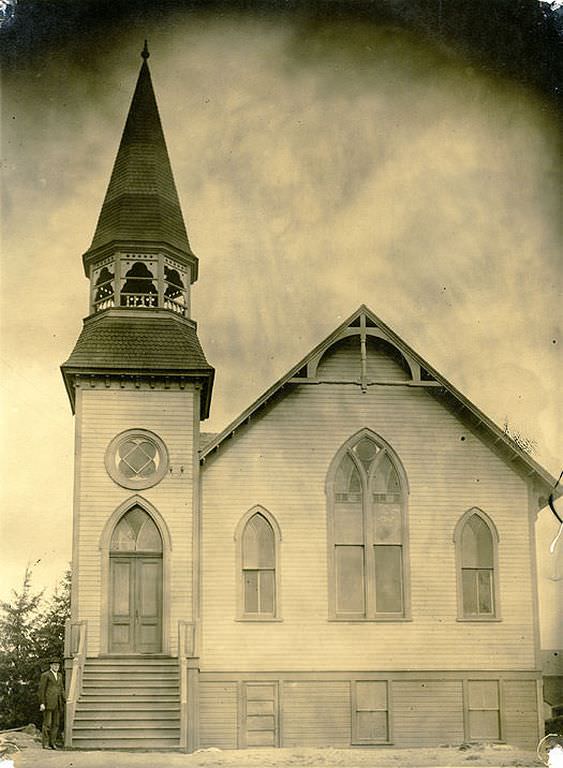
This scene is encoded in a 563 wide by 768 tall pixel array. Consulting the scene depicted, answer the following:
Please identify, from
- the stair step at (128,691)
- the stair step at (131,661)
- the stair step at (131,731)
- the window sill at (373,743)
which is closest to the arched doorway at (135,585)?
the stair step at (131,661)

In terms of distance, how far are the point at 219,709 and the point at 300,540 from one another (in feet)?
9.59

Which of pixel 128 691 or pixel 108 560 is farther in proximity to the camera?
pixel 108 560

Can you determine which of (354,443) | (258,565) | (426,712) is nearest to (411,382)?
Answer: (354,443)

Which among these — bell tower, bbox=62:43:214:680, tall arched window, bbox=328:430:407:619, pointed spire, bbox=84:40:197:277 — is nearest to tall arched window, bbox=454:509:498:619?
tall arched window, bbox=328:430:407:619

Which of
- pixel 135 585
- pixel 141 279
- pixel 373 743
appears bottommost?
pixel 373 743

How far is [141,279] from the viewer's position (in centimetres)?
2228

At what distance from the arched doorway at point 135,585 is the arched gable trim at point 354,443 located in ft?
9.53

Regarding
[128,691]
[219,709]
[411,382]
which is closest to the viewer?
[128,691]

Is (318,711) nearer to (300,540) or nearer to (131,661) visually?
(300,540)

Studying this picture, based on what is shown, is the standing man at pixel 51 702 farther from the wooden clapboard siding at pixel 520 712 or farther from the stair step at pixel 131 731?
the wooden clapboard siding at pixel 520 712

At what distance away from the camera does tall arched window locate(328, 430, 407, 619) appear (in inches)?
830

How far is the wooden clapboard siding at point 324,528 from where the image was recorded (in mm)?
20859

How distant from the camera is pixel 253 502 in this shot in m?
21.3

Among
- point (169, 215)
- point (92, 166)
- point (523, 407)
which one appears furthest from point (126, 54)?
point (523, 407)
